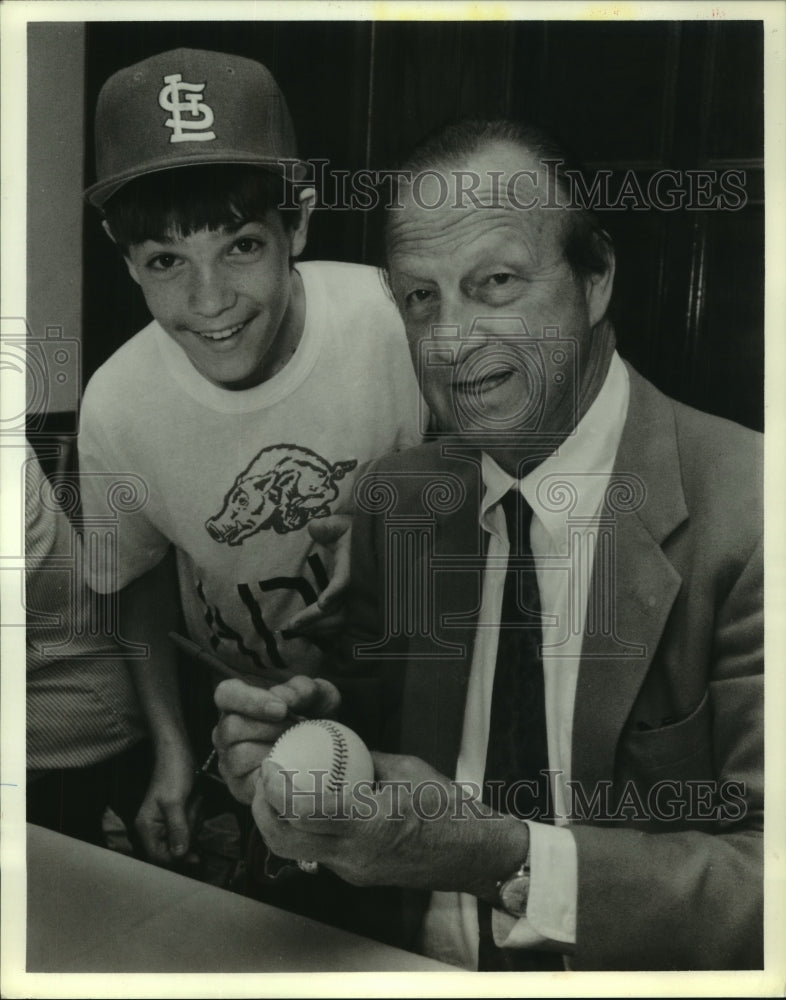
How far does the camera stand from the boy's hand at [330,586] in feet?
9.48

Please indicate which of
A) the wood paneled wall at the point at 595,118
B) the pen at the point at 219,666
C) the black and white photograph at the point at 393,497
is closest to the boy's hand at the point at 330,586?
the black and white photograph at the point at 393,497

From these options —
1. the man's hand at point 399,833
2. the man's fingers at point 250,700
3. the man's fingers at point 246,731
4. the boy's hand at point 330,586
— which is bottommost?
the man's hand at point 399,833

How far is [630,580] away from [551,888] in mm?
764

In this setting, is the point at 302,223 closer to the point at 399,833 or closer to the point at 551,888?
the point at 399,833

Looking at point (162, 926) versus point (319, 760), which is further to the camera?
point (162, 926)

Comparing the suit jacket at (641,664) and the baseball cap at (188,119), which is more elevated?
the baseball cap at (188,119)

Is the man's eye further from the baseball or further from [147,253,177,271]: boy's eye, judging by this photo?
the baseball

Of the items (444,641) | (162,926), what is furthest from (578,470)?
(162,926)

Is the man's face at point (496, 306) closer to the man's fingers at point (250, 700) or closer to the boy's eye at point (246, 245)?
the boy's eye at point (246, 245)

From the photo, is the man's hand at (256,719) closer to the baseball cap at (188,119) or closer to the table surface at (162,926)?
the table surface at (162,926)

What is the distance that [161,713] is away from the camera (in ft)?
9.57

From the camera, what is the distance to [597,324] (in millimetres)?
2883

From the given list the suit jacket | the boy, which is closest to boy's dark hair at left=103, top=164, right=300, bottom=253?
the boy

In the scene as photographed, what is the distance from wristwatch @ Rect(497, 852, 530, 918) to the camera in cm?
282
